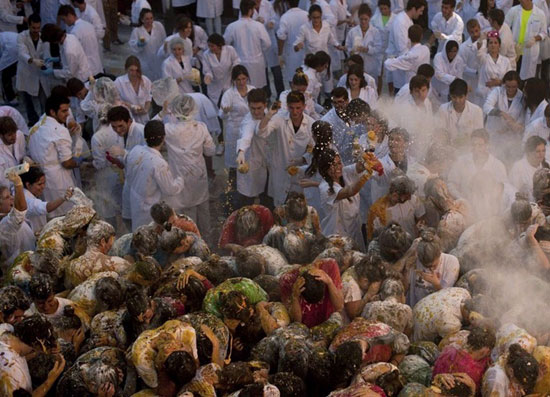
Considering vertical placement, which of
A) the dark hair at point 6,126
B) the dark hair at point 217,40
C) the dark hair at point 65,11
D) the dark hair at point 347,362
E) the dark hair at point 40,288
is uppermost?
the dark hair at point 65,11

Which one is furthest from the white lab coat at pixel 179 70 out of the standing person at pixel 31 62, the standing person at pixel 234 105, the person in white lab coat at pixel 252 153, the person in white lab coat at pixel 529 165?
the person in white lab coat at pixel 529 165

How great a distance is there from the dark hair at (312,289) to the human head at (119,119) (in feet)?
10.8

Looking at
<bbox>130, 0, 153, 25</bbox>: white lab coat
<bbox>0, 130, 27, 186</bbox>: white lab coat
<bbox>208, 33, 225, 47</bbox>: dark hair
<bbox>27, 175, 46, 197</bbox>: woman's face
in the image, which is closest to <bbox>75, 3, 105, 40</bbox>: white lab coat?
<bbox>130, 0, 153, 25</bbox>: white lab coat

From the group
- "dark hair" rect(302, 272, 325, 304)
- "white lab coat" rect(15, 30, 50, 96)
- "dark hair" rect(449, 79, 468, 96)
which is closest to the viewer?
"dark hair" rect(302, 272, 325, 304)

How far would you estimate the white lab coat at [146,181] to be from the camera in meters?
7.78

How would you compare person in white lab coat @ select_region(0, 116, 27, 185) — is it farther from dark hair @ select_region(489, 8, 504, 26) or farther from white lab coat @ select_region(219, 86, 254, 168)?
dark hair @ select_region(489, 8, 504, 26)

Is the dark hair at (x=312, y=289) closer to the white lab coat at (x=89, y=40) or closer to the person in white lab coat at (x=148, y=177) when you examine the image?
the person in white lab coat at (x=148, y=177)

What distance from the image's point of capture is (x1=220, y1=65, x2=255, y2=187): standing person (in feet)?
30.6

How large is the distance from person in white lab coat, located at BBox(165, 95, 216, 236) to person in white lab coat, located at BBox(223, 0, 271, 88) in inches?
120

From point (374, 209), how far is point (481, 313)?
179 cm

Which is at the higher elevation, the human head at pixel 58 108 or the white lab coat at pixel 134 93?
the human head at pixel 58 108

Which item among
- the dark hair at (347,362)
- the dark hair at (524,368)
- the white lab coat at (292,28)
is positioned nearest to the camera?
the dark hair at (524,368)

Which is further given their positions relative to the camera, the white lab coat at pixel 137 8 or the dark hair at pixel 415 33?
the white lab coat at pixel 137 8

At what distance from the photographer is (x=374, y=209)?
279 inches
